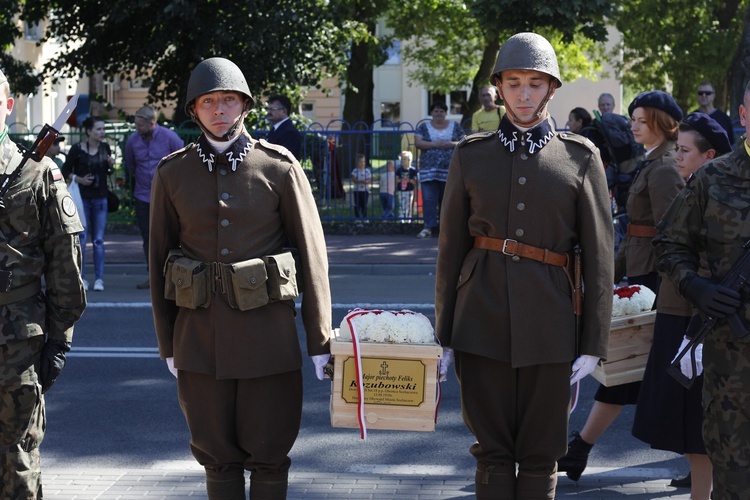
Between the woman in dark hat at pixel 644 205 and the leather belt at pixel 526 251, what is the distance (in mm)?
1376

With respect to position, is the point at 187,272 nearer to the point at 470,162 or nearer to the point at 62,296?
the point at 62,296

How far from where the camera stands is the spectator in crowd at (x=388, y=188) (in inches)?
699

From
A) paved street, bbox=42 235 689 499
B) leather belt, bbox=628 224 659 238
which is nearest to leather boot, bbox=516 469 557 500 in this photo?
paved street, bbox=42 235 689 499

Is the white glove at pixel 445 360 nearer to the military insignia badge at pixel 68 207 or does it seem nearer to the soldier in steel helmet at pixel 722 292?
the soldier in steel helmet at pixel 722 292

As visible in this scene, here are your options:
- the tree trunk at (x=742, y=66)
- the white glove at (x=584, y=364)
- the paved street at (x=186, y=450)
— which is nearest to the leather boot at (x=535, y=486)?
the white glove at (x=584, y=364)

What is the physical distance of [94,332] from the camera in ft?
→ 33.0

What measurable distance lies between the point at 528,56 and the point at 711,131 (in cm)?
136

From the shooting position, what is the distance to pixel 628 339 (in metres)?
5.15

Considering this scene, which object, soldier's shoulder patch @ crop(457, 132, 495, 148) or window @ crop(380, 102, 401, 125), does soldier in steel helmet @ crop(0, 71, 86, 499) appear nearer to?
soldier's shoulder patch @ crop(457, 132, 495, 148)

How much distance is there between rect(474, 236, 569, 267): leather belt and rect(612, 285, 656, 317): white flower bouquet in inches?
37.0

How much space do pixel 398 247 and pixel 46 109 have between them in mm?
30078

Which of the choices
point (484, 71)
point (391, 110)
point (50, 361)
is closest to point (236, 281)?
point (50, 361)

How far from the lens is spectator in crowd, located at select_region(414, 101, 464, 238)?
16.3m

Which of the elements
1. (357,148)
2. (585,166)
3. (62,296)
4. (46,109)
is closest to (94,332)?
(62,296)
